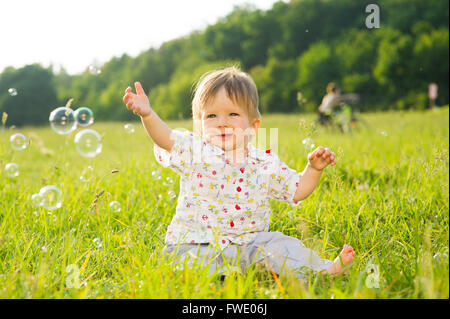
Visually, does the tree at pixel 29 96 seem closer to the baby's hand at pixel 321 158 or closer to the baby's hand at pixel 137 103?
the baby's hand at pixel 137 103

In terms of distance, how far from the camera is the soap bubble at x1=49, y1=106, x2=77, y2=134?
2.48 metres

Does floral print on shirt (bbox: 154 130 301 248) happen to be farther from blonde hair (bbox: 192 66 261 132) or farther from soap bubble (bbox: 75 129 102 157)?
soap bubble (bbox: 75 129 102 157)

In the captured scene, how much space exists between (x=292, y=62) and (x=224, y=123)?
35599mm

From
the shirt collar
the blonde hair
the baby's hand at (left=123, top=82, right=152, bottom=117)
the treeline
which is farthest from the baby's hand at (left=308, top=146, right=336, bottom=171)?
the treeline

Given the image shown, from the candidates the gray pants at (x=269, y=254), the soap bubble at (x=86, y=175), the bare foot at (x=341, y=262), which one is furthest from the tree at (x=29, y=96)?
the bare foot at (x=341, y=262)

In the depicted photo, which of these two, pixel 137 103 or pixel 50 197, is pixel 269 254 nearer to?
pixel 137 103

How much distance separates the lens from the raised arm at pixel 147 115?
175cm

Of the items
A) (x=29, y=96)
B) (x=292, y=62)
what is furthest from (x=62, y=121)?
(x=292, y=62)

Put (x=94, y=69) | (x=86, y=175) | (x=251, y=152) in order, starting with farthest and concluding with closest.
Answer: (x=86, y=175)
(x=94, y=69)
(x=251, y=152)

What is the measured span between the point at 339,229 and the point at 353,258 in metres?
0.42

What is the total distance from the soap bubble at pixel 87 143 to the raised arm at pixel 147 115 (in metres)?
0.54

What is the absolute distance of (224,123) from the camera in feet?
6.63

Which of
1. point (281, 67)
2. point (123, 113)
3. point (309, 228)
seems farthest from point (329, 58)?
point (309, 228)
